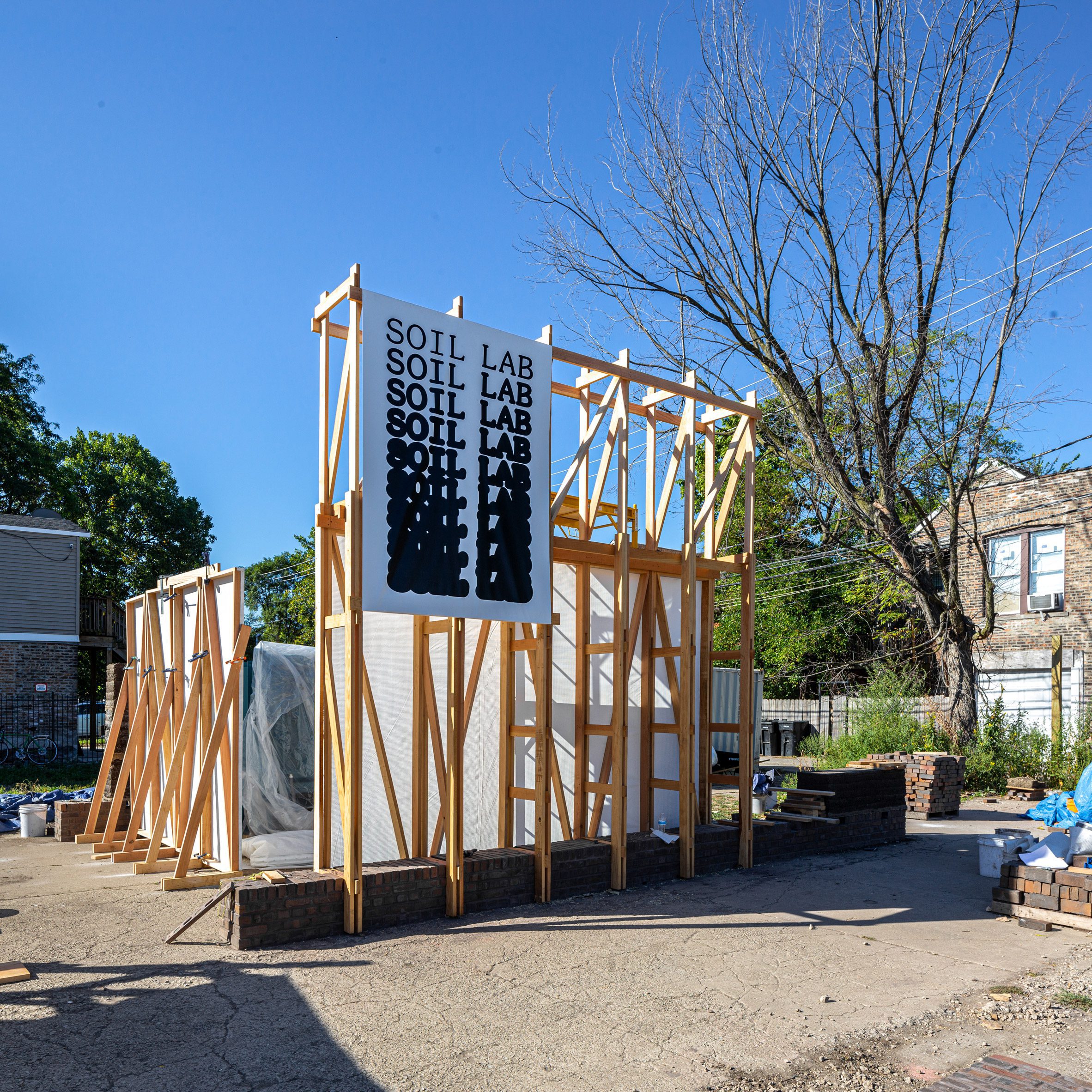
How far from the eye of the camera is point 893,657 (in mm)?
27859

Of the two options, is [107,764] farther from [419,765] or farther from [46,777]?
[46,777]

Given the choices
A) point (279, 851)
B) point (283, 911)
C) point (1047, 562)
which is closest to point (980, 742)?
point (1047, 562)

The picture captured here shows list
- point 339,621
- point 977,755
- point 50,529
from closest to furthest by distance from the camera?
point 339,621
point 977,755
point 50,529

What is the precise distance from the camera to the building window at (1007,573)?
21812 millimetres

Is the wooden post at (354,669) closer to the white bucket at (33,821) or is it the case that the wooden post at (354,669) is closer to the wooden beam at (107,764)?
the wooden beam at (107,764)

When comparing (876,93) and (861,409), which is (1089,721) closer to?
(861,409)

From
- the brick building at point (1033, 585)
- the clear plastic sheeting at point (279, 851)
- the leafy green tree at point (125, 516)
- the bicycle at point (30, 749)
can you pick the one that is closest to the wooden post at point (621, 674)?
the clear plastic sheeting at point (279, 851)

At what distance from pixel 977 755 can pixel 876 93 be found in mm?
12571

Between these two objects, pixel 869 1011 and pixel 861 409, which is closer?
pixel 869 1011

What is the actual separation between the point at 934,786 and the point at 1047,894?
719cm

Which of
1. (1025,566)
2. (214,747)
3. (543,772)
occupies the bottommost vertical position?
(543,772)

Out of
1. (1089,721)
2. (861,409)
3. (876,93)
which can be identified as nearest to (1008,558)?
(1089,721)

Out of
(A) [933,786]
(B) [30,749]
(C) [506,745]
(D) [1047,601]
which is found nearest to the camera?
A: (C) [506,745]

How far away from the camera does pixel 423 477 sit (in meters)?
7.51
